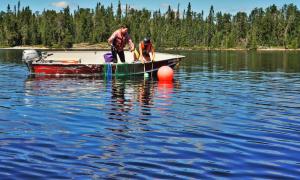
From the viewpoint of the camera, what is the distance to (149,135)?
1252 centimetres

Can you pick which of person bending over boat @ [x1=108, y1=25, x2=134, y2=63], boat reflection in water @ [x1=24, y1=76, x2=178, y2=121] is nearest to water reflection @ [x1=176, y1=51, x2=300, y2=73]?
person bending over boat @ [x1=108, y1=25, x2=134, y2=63]

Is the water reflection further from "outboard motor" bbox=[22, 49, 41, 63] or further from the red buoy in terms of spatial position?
"outboard motor" bbox=[22, 49, 41, 63]

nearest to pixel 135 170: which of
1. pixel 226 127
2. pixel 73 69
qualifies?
pixel 226 127

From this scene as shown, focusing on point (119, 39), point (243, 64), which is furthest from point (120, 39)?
point (243, 64)

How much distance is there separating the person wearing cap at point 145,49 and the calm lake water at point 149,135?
827 centimetres

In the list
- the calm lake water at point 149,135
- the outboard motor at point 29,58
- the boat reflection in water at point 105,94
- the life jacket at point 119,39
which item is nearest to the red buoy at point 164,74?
the boat reflection in water at point 105,94

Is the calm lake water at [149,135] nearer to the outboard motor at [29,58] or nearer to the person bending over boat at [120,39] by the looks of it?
the person bending over boat at [120,39]

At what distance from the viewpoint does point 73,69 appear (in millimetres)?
32062

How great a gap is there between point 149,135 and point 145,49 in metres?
19.4

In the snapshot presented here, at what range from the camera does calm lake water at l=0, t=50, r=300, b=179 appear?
30.9 ft

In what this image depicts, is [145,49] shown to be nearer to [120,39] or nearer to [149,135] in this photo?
[120,39]

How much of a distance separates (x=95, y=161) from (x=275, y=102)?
11.5m

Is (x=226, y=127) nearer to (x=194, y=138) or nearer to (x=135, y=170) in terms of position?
(x=194, y=138)

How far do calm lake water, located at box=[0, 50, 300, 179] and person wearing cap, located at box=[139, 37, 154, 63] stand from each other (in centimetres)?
827
